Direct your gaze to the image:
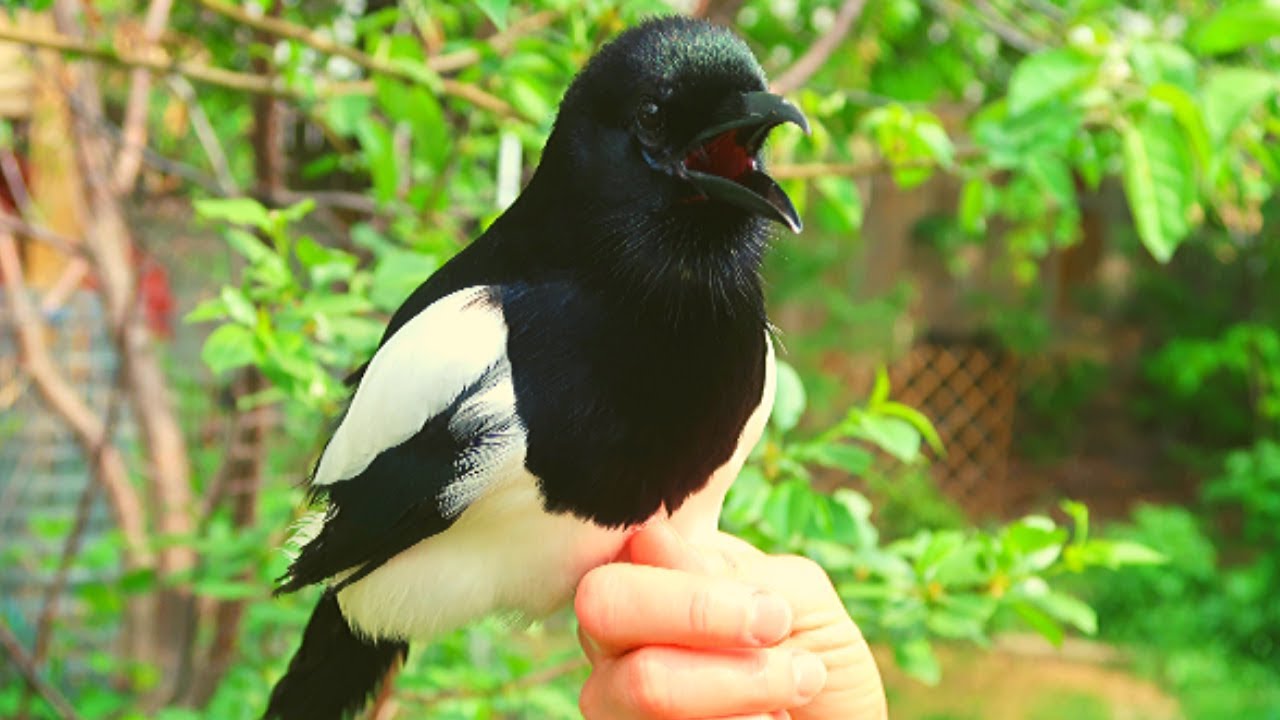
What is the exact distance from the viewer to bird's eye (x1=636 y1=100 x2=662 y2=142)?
92cm

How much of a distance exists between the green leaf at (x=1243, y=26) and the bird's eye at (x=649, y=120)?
28.9 inches

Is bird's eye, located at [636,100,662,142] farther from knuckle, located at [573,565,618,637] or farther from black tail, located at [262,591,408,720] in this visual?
black tail, located at [262,591,408,720]

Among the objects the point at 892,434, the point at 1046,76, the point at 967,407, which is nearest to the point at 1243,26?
the point at 1046,76

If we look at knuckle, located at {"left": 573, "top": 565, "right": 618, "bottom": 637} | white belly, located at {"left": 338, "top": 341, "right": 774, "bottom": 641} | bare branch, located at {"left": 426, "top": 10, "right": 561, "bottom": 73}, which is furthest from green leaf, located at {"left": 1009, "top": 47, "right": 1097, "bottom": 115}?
knuckle, located at {"left": 573, "top": 565, "right": 618, "bottom": 637}

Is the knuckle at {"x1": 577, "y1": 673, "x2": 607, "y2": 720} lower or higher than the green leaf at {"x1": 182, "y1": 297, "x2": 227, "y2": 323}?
lower

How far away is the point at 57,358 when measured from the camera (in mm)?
3740

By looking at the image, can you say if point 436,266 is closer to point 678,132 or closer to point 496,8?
point 496,8

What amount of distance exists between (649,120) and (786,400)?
500 millimetres

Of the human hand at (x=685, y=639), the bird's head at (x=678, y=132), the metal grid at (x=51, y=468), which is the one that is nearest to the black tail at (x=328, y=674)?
the human hand at (x=685, y=639)

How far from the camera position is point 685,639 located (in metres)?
0.94

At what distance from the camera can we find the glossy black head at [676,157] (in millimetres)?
899

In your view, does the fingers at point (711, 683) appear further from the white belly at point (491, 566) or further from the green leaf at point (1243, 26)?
the green leaf at point (1243, 26)

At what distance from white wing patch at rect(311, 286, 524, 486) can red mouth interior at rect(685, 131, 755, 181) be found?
199 millimetres

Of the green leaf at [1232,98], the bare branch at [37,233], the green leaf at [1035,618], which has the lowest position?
the green leaf at [1035,618]
